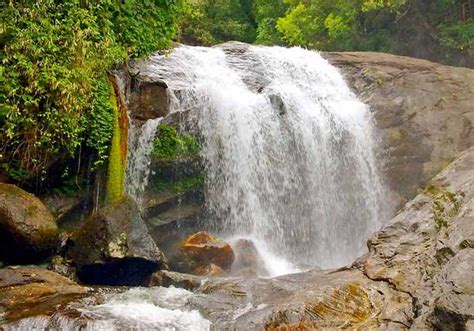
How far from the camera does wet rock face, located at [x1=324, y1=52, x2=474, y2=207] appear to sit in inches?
659

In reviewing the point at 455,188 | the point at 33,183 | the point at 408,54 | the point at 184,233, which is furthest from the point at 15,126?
the point at 408,54

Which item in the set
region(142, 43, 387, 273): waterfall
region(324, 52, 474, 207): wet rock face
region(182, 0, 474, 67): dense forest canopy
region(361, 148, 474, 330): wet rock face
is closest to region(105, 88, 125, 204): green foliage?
region(142, 43, 387, 273): waterfall

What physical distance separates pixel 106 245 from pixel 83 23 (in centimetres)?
462

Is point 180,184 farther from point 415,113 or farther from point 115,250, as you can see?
point 415,113

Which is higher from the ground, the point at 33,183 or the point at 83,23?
the point at 83,23

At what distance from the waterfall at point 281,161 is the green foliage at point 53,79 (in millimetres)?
3436

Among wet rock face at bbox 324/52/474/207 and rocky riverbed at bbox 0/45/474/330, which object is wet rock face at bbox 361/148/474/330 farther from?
wet rock face at bbox 324/52/474/207

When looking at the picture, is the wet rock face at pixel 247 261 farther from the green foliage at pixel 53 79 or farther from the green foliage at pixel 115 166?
the green foliage at pixel 53 79

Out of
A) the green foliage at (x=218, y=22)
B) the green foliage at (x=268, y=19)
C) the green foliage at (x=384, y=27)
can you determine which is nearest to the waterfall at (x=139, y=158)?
the green foliage at (x=384, y=27)

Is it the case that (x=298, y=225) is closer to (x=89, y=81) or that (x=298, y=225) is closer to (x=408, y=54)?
(x=89, y=81)

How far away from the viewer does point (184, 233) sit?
14414mm

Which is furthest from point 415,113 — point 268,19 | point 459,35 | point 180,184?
point 268,19

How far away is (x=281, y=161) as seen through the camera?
15430 mm

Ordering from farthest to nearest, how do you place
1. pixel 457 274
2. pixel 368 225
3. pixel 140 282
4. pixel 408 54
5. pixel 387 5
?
pixel 408 54 → pixel 387 5 → pixel 368 225 → pixel 140 282 → pixel 457 274
